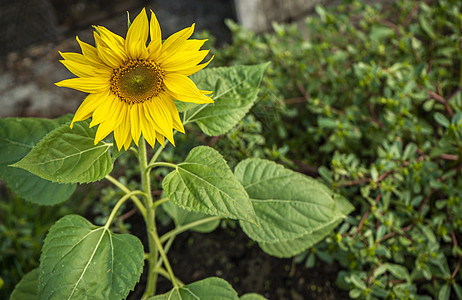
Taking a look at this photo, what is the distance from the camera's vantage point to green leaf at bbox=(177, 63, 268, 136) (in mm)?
1417

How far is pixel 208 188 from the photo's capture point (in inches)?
46.1

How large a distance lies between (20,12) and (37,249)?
7.61 ft

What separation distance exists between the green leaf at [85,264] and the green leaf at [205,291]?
A: 217mm

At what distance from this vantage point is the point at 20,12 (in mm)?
3520

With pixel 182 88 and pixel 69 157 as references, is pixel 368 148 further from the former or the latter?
pixel 69 157

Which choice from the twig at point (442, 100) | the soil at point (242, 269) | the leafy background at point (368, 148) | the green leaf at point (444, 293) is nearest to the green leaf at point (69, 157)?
the leafy background at point (368, 148)

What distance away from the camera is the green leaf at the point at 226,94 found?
1.42 meters

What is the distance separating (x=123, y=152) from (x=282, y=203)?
1.96 ft

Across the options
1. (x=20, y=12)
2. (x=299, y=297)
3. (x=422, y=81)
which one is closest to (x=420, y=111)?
(x=422, y=81)

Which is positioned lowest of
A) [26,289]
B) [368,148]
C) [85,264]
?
[368,148]

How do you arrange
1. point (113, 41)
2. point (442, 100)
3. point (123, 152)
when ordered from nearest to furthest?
point (113, 41) < point (123, 152) < point (442, 100)

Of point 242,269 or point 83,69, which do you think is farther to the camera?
point 242,269

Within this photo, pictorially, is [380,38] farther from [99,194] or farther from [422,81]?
[99,194]

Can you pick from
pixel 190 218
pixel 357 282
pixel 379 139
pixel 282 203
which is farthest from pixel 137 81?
pixel 379 139
